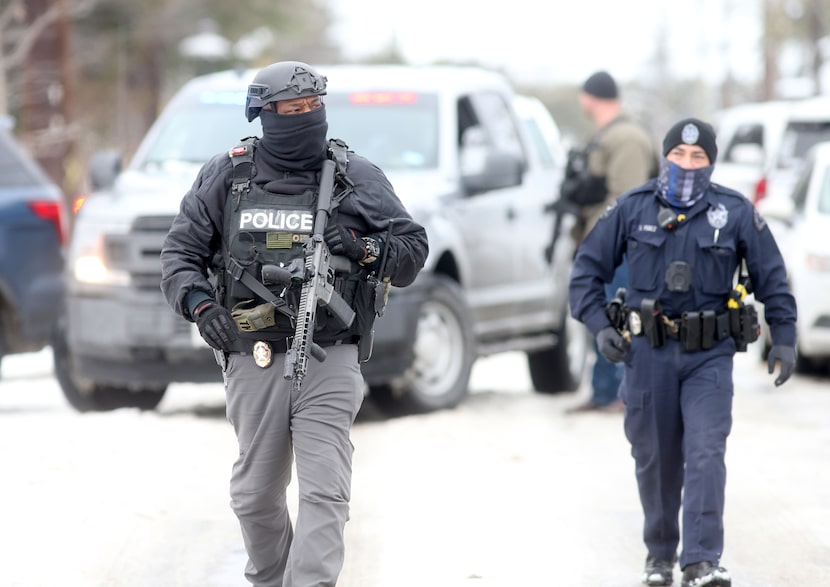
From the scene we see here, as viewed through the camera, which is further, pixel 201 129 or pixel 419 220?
pixel 201 129

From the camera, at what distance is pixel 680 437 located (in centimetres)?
652

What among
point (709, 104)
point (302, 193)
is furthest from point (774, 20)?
point (709, 104)

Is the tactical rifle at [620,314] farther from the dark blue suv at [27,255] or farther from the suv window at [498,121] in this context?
the dark blue suv at [27,255]

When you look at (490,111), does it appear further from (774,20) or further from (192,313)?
(774,20)

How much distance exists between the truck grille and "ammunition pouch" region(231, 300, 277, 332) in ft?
14.6

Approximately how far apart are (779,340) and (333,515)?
6.42 feet

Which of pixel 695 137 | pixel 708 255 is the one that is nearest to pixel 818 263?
pixel 695 137

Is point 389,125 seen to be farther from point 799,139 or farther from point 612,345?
point 799,139

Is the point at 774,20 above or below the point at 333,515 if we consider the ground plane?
below

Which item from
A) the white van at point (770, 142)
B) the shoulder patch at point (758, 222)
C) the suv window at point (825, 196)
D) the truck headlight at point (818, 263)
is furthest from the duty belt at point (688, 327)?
the white van at point (770, 142)

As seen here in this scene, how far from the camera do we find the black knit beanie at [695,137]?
257 inches

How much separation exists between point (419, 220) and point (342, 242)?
4522 millimetres

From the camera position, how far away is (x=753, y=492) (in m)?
8.34

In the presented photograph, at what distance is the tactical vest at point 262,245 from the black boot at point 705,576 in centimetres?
157
